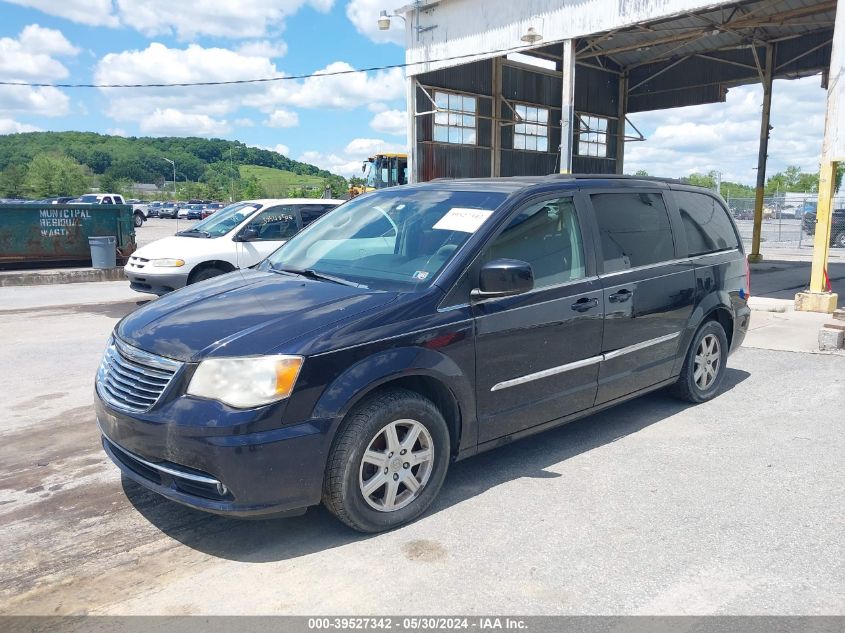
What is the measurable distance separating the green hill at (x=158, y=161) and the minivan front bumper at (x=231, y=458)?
99.8 metres

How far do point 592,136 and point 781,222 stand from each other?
31.3 ft

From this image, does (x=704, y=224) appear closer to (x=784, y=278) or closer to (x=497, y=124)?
(x=784, y=278)

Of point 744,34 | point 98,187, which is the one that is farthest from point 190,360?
point 98,187

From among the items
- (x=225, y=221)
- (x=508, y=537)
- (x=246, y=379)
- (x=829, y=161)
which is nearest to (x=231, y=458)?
(x=246, y=379)

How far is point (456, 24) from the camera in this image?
16328 millimetres

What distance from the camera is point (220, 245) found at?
1034cm

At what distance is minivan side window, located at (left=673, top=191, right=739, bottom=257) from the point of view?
18.1 feet

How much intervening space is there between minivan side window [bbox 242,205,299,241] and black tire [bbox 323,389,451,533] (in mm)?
7734

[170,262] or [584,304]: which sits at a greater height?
[584,304]

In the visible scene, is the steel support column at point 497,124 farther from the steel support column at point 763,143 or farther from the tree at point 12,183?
the tree at point 12,183

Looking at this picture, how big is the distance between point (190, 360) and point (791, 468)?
3.70 meters

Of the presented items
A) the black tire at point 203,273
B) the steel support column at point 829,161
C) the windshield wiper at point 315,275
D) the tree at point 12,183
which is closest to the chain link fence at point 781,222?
the steel support column at point 829,161

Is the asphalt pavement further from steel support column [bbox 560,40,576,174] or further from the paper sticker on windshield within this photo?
steel support column [bbox 560,40,576,174]

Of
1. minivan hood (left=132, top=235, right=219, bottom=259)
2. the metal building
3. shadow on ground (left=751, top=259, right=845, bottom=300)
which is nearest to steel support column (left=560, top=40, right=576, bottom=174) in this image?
the metal building
